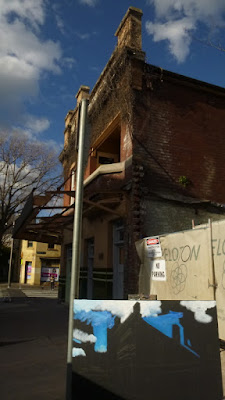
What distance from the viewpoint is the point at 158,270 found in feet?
22.6

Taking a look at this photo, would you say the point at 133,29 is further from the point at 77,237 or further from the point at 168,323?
the point at 168,323

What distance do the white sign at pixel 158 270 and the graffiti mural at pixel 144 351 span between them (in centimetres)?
332

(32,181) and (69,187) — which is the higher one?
(32,181)

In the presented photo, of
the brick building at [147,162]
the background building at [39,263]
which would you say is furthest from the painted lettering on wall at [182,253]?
the background building at [39,263]

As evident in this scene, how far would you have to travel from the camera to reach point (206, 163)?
10961 millimetres

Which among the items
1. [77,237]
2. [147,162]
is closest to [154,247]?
[147,162]

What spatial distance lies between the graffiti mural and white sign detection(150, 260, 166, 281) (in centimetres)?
332

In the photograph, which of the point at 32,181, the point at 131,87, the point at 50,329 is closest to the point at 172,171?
the point at 131,87

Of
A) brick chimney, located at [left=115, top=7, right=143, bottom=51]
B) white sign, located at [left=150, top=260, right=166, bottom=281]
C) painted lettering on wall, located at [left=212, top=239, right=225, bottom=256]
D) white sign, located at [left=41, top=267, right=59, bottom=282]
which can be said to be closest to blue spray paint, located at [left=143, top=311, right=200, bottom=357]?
painted lettering on wall, located at [left=212, top=239, right=225, bottom=256]

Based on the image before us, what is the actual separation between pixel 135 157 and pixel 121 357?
7298mm

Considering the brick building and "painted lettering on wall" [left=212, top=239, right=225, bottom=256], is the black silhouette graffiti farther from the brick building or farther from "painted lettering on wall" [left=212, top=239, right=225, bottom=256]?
the brick building

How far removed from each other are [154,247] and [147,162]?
145 inches

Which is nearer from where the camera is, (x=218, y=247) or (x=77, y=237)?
(x=77, y=237)

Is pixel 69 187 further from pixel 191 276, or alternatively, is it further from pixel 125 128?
pixel 191 276
